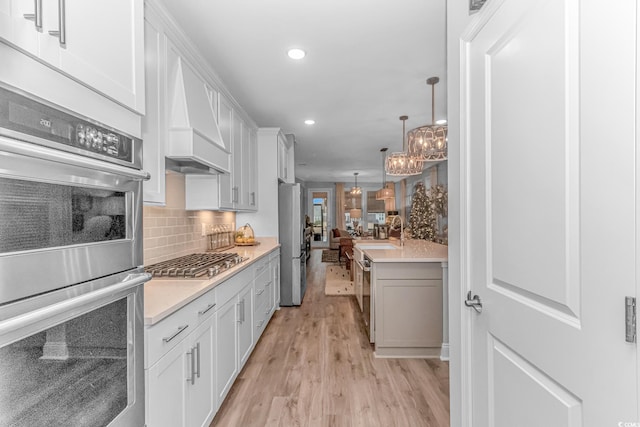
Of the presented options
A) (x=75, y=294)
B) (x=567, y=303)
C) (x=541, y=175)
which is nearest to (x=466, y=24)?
(x=541, y=175)

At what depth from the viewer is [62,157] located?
0.76 metres

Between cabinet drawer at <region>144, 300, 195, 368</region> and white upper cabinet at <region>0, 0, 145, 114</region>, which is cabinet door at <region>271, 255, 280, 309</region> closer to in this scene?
cabinet drawer at <region>144, 300, 195, 368</region>

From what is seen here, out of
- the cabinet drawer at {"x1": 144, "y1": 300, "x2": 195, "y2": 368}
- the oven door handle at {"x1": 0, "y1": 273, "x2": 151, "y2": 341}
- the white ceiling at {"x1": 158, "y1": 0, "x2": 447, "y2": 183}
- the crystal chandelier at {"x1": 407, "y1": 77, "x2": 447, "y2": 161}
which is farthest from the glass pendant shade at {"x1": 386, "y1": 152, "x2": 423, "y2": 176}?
the oven door handle at {"x1": 0, "y1": 273, "x2": 151, "y2": 341}

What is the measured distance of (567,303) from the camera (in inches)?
32.8

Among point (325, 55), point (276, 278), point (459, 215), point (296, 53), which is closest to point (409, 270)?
point (459, 215)

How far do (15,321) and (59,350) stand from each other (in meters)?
0.19

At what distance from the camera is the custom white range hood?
1.99m

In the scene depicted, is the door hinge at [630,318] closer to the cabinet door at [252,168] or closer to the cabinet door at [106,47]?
the cabinet door at [106,47]

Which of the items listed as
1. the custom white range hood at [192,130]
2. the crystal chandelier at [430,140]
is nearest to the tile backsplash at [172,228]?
the custom white range hood at [192,130]

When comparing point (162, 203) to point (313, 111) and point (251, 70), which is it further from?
point (313, 111)

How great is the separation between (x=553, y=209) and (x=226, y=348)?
201cm

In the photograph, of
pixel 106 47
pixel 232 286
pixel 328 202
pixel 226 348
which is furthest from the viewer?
pixel 328 202

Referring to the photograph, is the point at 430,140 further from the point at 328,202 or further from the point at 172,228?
the point at 328,202

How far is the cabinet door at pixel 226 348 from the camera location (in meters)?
2.00
